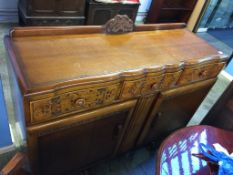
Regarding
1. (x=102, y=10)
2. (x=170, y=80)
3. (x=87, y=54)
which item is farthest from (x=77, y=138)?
(x=102, y=10)

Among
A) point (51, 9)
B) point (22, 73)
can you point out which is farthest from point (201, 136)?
point (51, 9)

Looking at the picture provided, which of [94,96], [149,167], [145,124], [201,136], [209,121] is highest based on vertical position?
[94,96]

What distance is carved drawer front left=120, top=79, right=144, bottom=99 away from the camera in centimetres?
80

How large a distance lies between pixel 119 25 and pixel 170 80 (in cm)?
34

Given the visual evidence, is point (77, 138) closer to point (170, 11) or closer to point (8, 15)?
point (8, 15)

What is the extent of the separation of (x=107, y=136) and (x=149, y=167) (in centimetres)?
52

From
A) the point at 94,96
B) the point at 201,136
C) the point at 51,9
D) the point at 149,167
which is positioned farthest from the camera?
the point at 51,9

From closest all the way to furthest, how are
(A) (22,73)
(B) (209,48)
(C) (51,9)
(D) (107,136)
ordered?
(A) (22,73)
(D) (107,136)
(B) (209,48)
(C) (51,9)

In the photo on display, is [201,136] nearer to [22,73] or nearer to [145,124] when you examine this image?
[145,124]

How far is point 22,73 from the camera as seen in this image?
0.63 meters

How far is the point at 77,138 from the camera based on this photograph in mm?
866

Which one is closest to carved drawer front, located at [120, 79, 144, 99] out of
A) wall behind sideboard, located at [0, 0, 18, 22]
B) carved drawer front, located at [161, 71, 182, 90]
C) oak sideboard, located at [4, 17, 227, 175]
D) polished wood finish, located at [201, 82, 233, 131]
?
oak sideboard, located at [4, 17, 227, 175]

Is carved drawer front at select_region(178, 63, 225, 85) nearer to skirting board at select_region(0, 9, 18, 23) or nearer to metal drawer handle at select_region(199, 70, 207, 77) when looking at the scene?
metal drawer handle at select_region(199, 70, 207, 77)

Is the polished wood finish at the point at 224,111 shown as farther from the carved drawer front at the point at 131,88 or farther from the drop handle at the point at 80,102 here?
the drop handle at the point at 80,102
